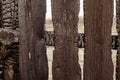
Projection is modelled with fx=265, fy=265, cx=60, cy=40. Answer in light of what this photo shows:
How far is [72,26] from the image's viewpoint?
6.48ft

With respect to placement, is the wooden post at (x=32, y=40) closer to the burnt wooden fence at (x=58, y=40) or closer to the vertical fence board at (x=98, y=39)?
the burnt wooden fence at (x=58, y=40)

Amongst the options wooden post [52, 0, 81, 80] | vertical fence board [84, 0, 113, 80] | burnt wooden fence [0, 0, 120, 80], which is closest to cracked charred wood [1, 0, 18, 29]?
burnt wooden fence [0, 0, 120, 80]

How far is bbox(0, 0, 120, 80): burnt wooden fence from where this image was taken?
194 centimetres

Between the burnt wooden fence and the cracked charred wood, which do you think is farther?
the cracked charred wood

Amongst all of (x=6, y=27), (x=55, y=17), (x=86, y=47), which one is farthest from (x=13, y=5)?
(x=86, y=47)

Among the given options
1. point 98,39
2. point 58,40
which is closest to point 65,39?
point 58,40

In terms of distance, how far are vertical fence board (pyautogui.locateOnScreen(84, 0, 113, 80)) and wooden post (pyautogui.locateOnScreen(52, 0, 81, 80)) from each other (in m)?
0.08

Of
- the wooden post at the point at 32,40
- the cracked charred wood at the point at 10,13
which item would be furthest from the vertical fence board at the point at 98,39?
the cracked charred wood at the point at 10,13

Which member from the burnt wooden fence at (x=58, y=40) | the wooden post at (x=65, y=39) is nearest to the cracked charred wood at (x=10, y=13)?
the burnt wooden fence at (x=58, y=40)

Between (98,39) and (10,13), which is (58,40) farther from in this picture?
(10,13)

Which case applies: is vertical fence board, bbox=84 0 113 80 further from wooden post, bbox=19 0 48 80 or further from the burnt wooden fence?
wooden post, bbox=19 0 48 80

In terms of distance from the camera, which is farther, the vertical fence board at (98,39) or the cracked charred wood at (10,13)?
the cracked charred wood at (10,13)

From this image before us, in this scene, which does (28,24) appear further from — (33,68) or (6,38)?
(33,68)

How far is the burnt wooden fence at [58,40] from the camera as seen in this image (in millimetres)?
1938
